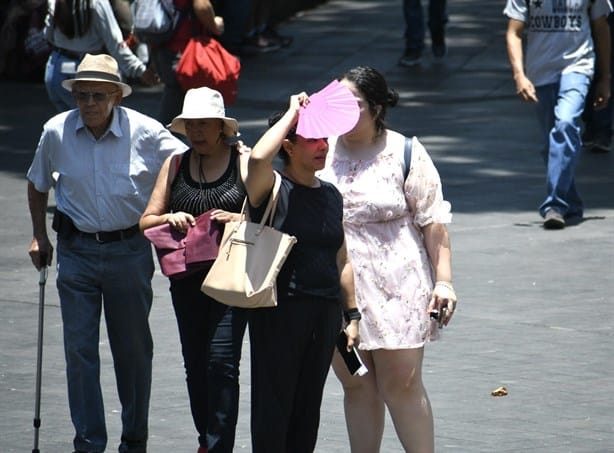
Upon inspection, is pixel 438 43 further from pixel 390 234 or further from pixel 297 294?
pixel 297 294

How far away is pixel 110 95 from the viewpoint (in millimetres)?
7109

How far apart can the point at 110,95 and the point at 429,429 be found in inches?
79.4

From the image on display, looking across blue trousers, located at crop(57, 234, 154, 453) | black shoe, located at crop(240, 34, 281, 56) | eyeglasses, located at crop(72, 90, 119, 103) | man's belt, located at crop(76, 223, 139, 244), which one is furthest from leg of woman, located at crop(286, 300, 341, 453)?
black shoe, located at crop(240, 34, 281, 56)

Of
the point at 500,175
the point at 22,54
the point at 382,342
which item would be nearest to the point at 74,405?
the point at 382,342

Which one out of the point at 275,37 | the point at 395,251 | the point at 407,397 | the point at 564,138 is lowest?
the point at 275,37

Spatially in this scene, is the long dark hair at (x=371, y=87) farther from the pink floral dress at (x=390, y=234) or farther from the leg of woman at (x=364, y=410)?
the leg of woman at (x=364, y=410)

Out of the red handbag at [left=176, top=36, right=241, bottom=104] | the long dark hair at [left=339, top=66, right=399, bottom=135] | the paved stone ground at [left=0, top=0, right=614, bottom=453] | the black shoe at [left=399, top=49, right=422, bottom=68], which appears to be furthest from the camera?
the black shoe at [left=399, top=49, right=422, bottom=68]

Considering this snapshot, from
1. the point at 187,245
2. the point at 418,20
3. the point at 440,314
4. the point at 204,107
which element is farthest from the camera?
the point at 418,20

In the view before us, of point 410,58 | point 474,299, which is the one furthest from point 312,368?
point 410,58

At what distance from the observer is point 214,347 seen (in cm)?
664

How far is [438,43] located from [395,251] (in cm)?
1306

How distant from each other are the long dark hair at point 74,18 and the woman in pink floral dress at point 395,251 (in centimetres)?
578

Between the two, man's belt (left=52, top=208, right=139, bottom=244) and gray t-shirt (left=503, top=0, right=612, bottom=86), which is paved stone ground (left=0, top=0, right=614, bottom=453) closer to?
man's belt (left=52, top=208, right=139, bottom=244)

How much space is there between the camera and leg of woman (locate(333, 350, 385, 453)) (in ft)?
22.0
